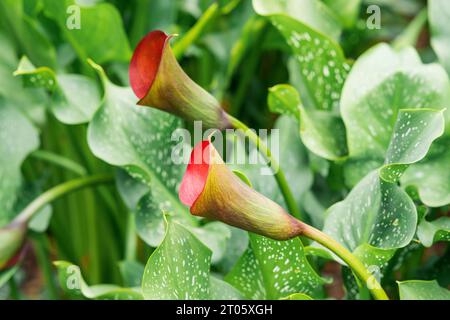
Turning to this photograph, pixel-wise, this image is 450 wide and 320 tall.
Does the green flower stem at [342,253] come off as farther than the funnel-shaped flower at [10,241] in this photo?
No

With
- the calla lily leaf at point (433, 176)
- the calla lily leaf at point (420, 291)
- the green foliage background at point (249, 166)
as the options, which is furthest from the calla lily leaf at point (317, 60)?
the calla lily leaf at point (420, 291)

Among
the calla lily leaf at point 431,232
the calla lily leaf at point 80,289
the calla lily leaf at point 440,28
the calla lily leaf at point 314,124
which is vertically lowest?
the calla lily leaf at point 80,289

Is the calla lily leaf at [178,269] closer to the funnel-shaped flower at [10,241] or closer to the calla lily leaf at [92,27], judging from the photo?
the funnel-shaped flower at [10,241]

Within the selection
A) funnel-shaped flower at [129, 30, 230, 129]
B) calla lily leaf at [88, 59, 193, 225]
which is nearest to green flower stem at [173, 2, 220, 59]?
calla lily leaf at [88, 59, 193, 225]

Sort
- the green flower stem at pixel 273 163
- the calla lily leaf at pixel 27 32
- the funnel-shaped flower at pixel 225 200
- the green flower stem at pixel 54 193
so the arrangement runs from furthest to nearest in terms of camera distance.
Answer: the calla lily leaf at pixel 27 32, the green flower stem at pixel 54 193, the green flower stem at pixel 273 163, the funnel-shaped flower at pixel 225 200

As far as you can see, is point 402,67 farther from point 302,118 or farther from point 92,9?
point 92,9

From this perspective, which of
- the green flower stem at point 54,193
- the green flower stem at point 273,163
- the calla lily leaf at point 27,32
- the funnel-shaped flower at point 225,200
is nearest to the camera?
the funnel-shaped flower at point 225,200
